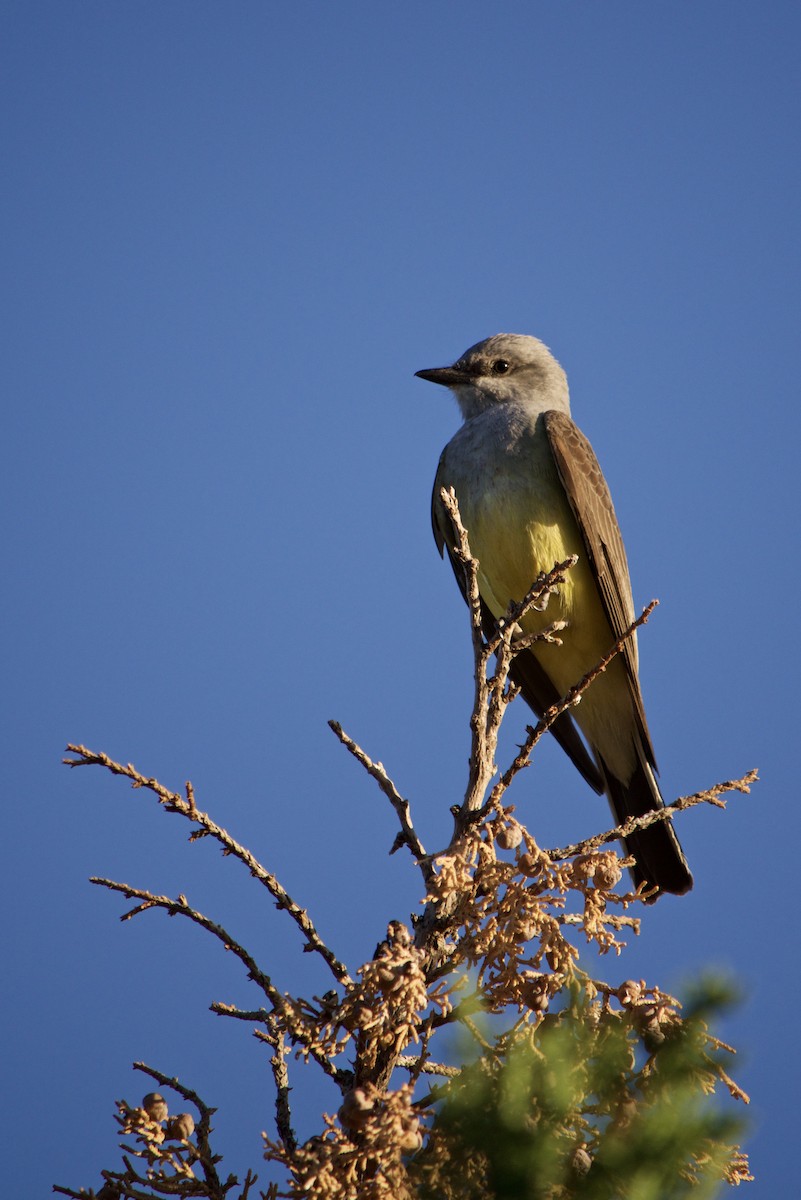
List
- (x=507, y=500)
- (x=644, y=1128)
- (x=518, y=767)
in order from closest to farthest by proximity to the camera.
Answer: (x=644, y=1128) < (x=518, y=767) < (x=507, y=500)

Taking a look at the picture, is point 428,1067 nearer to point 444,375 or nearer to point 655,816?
point 655,816

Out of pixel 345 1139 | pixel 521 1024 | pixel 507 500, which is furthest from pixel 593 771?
pixel 345 1139

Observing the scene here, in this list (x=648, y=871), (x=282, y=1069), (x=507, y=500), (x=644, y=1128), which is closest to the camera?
(x=644, y=1128)

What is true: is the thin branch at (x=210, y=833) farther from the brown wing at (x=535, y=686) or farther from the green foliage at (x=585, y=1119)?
the brown wing at (x=535, y=686)

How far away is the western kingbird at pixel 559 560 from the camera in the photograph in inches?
212

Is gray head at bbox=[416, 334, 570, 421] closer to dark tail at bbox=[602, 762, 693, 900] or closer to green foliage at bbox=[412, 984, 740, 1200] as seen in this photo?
dark tail at bbox=[602, 762, 693, 900]

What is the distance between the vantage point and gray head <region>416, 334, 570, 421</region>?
6.51 m

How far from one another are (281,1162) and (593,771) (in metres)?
3.68

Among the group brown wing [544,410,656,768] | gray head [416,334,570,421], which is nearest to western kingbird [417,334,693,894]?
brown wing [544,410,656,768]

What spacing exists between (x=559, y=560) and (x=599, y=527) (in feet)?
0.90

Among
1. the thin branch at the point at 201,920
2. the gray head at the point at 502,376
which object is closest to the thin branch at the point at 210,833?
the thin branch at the point at 201,920

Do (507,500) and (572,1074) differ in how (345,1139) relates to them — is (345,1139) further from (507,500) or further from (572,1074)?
(507,500)

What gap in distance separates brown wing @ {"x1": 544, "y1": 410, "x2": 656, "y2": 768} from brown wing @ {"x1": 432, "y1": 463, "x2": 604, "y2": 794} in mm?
308

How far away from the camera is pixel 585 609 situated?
552 cm
